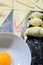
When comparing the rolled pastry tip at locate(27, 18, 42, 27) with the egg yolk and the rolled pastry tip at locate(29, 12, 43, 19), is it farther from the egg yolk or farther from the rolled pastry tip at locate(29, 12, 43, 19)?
the egg yolk

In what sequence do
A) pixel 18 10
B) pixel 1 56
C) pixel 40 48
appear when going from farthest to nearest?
pixel 18 10 → pixel 40 48 → pixel 1 56

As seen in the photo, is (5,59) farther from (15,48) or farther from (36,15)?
(36,15)

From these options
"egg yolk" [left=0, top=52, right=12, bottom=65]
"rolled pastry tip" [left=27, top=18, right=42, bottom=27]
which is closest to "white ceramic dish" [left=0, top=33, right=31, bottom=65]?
"egg yolk" [left=0, top=52, right=12, bottom=65]

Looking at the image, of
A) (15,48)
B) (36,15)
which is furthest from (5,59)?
(36,15)

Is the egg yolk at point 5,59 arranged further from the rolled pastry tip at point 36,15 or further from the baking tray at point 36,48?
the rolled pastry tip at point 36,15

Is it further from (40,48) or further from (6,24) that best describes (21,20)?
A: (40,48)

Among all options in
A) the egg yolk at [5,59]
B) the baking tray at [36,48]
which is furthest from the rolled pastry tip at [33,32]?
the egg yolk at [5,59]

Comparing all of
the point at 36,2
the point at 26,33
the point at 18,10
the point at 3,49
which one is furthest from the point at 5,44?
the point at 36,2

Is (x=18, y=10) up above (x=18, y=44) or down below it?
above
